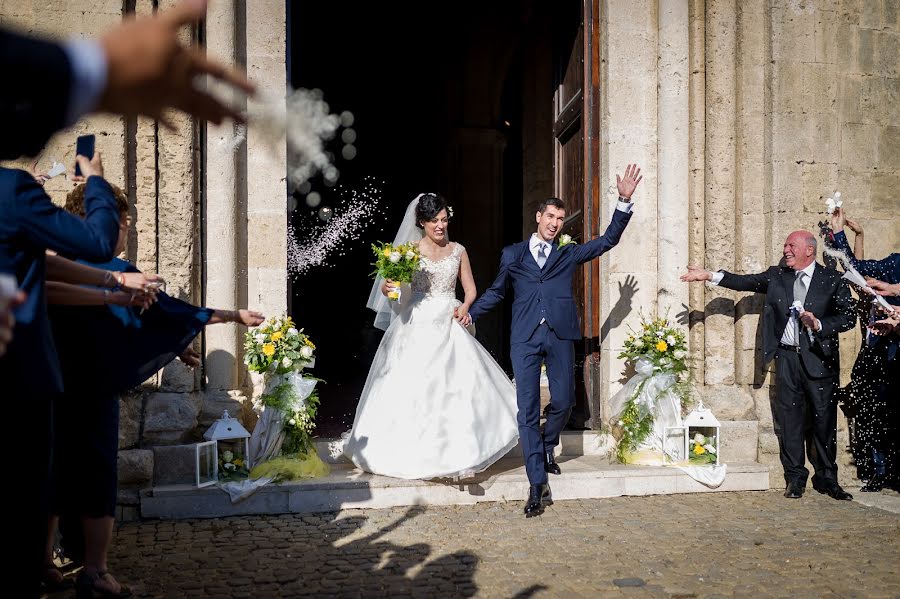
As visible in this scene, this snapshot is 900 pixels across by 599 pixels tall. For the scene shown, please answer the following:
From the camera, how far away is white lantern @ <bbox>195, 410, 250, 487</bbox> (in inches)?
223

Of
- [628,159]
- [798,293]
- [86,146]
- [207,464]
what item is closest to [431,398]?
[207,464]

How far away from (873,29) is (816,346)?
10.1ft

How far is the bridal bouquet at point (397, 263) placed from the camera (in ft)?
20.2

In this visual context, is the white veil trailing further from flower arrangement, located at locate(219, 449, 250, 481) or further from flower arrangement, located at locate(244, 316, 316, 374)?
flower arrangement, located at locate(219, 449, 250, 481)

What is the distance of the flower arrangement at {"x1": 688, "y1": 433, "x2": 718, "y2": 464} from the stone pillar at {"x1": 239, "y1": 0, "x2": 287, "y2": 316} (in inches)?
140

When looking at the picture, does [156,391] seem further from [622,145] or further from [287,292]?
[622,145]

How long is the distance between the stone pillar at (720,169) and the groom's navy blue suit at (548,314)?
144 cm

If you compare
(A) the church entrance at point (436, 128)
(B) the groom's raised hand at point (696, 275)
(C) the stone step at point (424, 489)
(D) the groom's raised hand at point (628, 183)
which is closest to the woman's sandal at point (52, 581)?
(C) the stone step at point (424, 489)

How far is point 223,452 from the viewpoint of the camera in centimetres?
581

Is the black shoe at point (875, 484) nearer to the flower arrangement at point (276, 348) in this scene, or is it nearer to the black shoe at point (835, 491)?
the black shoe at point (835, 491)

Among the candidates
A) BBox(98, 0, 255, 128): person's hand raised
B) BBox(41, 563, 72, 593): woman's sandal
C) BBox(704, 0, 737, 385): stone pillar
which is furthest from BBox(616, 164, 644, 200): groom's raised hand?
BBox(98, 0, 255, 128): person's hand raised

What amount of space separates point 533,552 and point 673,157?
399 centimetres

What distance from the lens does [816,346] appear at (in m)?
6.20

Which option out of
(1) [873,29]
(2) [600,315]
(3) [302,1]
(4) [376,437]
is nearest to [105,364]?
(4) [376,437]
